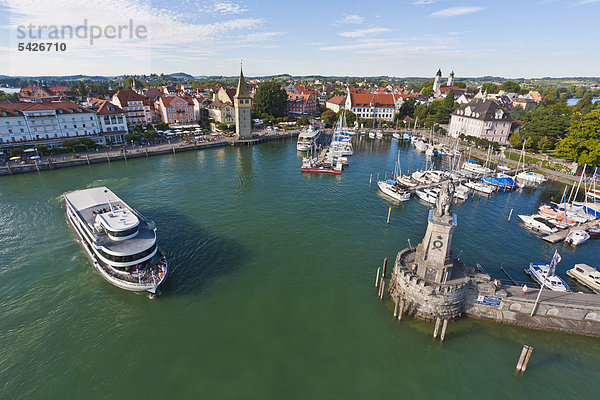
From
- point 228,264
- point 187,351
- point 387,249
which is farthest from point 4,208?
point 387,249

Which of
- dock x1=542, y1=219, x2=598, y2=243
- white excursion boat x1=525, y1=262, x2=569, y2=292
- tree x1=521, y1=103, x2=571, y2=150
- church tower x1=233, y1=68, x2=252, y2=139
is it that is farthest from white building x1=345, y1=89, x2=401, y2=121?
white excursion boat x1=525, y1=262, x2=569, y2=292

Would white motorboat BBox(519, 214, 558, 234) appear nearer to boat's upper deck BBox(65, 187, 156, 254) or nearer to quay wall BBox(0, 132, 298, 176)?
boat's upper deck BBox(65, 187, 156, 254)

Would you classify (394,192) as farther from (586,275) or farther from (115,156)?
(115,156)

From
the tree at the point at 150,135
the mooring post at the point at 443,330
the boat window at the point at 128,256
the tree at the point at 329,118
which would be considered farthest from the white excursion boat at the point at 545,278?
the tree at the point at 329,118

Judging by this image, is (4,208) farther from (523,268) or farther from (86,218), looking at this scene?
(523,268)

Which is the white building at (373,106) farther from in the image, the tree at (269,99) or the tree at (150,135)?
the tree at (150,135)

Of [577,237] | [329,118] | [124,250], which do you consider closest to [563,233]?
[577,237]
